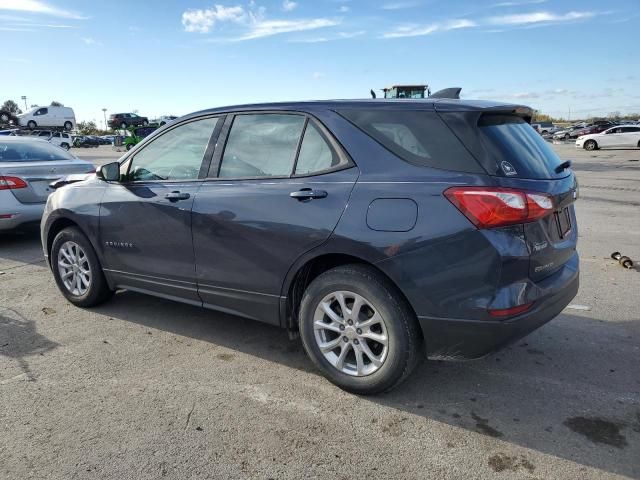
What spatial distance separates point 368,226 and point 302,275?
671mm

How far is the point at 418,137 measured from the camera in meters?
3.06

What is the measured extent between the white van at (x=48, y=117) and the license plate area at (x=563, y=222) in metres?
53.4

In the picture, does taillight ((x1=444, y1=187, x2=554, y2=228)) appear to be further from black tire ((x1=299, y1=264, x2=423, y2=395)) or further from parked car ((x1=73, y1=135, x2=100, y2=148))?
parked car ((x1=73, y1=135, x2=100, y2=148))

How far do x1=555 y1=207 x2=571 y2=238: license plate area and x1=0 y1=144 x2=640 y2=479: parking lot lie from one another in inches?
38.7

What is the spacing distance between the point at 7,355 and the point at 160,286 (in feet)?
3.89

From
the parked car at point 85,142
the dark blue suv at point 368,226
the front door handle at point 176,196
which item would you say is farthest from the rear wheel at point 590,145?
the parked car at point 85,142

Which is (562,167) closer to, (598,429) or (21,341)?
(598,429)

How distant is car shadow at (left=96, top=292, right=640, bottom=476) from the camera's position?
281 cm

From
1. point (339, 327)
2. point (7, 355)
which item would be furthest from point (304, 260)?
point (7, 355)

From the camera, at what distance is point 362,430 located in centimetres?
291

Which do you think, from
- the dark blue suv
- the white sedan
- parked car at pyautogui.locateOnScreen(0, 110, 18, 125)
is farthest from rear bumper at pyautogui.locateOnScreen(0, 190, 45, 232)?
parked car at pyautogui.locateOnScreen(0, 110, 18, 125)

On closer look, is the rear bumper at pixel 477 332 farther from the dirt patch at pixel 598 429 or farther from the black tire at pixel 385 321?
the dirt patch at pixel 598 429

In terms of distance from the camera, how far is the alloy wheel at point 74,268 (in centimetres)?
477

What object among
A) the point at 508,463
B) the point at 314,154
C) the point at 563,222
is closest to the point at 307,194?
the point at 314,154
